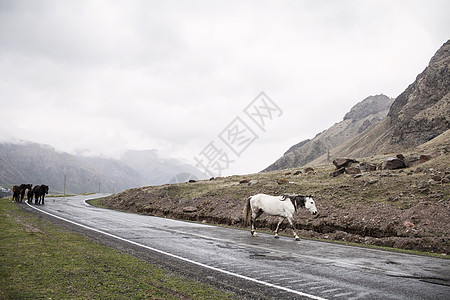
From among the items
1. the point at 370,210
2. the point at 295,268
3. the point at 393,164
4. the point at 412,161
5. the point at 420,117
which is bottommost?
the point at 295,268

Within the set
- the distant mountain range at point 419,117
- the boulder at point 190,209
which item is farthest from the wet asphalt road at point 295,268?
the distant mountain range at point 419,117

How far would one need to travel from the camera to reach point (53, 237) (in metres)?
12.3

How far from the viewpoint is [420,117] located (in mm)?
87062

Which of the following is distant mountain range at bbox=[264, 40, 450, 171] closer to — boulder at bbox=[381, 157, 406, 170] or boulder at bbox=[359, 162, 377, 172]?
boulder at bbox=[381, 157, 406, 170]

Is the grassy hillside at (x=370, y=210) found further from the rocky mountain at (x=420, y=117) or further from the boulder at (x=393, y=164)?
the rocky mountain at (x=420, y=117)

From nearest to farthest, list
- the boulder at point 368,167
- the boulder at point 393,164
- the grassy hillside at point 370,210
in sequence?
the grassy hillside at point 370,210 < the boulder at point 393,164 < the boulder at point 368,167

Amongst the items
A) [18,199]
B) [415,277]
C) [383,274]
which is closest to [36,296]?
[383,274]

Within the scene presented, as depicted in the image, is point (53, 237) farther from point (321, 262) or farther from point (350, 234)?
point (350, 234)

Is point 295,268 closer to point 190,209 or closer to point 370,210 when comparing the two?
point 370,210

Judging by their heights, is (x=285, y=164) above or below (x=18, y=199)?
above

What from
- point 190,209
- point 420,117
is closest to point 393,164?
point 190,209

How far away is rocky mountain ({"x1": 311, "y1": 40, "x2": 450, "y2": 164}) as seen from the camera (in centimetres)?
8144

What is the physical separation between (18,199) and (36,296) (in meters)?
39.0

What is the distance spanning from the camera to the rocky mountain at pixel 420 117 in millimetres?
81438
